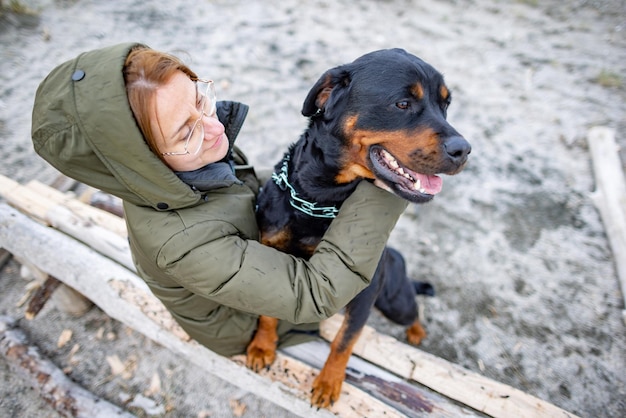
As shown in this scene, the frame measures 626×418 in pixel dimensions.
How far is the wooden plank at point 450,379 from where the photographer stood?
90.0 inches

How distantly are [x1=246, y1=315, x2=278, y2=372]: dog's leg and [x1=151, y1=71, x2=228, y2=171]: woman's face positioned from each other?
1.07 m

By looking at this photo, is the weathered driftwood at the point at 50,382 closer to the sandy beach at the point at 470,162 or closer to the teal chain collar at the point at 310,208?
the sandy beach at the point at 470,162

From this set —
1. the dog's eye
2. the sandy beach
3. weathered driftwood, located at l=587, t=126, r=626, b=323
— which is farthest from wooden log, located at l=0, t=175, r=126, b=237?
weathered driftwood, located at l=587, t=126, r=626, b=323

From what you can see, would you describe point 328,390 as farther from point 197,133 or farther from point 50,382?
point 50,382

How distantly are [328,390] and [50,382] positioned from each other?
80.2 inches

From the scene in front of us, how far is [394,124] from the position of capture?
6.49ft

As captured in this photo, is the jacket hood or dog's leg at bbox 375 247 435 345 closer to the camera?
the jacket hood

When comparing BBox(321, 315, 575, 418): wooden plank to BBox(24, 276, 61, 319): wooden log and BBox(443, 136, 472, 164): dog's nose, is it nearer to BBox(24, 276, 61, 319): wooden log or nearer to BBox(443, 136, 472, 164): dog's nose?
BBox(443, 136, 472, 164): dog's nose

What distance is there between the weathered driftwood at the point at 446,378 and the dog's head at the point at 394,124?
1.11m

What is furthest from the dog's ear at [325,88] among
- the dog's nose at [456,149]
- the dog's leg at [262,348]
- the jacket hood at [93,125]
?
the dog's leg at [262,348]

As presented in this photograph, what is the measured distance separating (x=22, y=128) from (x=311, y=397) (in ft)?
15.5

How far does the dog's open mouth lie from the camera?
1954 mm

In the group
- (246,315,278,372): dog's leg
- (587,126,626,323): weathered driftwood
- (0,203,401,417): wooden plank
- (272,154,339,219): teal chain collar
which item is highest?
(272,154,339,219): teal chain collar

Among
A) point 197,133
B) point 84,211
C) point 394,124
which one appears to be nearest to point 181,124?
point 197,133
